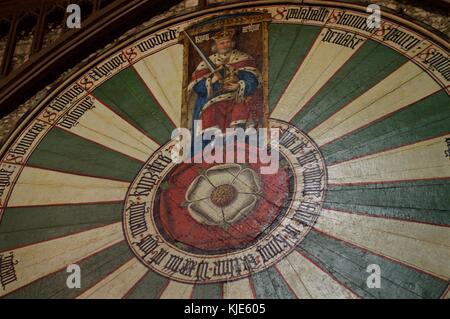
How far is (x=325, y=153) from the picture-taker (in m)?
3.77

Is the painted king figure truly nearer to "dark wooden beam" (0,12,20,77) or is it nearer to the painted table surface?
the painted table surface

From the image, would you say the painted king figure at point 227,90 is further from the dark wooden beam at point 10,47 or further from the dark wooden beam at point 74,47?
the dark wooden beam at point 10,47

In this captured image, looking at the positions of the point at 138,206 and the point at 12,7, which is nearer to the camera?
the point at 138,206

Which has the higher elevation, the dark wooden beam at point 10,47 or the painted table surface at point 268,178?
the dark wooden beam at point 10,47

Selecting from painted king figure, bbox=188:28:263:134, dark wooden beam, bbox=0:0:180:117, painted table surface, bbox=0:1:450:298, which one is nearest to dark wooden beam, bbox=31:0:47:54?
dark wooden beam, bbox=0:0:180:117

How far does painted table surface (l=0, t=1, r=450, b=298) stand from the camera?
132 inches

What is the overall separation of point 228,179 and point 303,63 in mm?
903

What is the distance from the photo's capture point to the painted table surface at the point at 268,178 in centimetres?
335

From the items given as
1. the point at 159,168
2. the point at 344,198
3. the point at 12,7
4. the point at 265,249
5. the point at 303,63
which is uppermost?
the point at 12,7

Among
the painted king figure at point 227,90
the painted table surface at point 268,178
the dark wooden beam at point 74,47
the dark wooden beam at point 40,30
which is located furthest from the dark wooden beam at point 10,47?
the painted king figure at point 227,90

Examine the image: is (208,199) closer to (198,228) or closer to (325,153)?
(198,228)

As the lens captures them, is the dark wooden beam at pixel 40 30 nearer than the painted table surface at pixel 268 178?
No

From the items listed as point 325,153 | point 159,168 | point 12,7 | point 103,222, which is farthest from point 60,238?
point 12,7

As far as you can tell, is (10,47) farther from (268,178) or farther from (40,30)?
(268,178)
